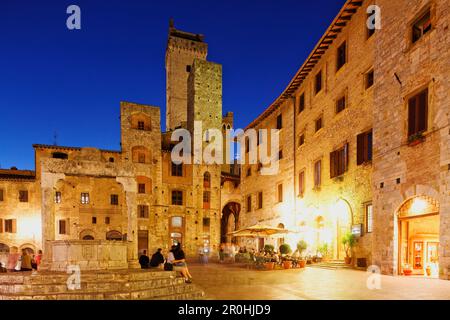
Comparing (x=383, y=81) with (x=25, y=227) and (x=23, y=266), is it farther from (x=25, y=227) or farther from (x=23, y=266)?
(x=25, y=227)

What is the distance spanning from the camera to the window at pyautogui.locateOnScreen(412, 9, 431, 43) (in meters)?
11.9

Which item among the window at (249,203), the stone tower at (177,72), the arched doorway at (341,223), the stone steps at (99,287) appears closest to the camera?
Answer: the stone steps at (99,287)

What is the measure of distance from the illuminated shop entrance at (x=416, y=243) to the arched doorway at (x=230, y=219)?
101 feet

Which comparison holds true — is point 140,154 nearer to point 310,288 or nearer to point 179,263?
point 179,263

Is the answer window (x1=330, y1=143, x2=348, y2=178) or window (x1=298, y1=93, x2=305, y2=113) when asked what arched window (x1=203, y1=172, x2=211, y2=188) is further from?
window (x1=330, y1=143, x2=348, y2=178)

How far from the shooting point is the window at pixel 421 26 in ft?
38.9

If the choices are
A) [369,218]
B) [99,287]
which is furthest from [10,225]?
[369,218]

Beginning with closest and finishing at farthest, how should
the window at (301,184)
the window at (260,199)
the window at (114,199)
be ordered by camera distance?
the window at (301,184) < the window at (260,199) < the window at (114,199)

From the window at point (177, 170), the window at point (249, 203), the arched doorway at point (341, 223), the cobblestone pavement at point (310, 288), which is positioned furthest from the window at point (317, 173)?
the window at point (177, 170)

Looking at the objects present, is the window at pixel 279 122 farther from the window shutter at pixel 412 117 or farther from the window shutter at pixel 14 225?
the window shutter at pixel 14 225

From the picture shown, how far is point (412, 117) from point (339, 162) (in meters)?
5.84

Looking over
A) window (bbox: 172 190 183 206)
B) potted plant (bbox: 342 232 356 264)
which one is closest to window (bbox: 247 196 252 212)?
window (bbox: 172 190 183 206)

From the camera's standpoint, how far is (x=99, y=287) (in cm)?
912

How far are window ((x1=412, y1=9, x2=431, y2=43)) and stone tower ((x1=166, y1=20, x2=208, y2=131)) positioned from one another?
1631 inches
